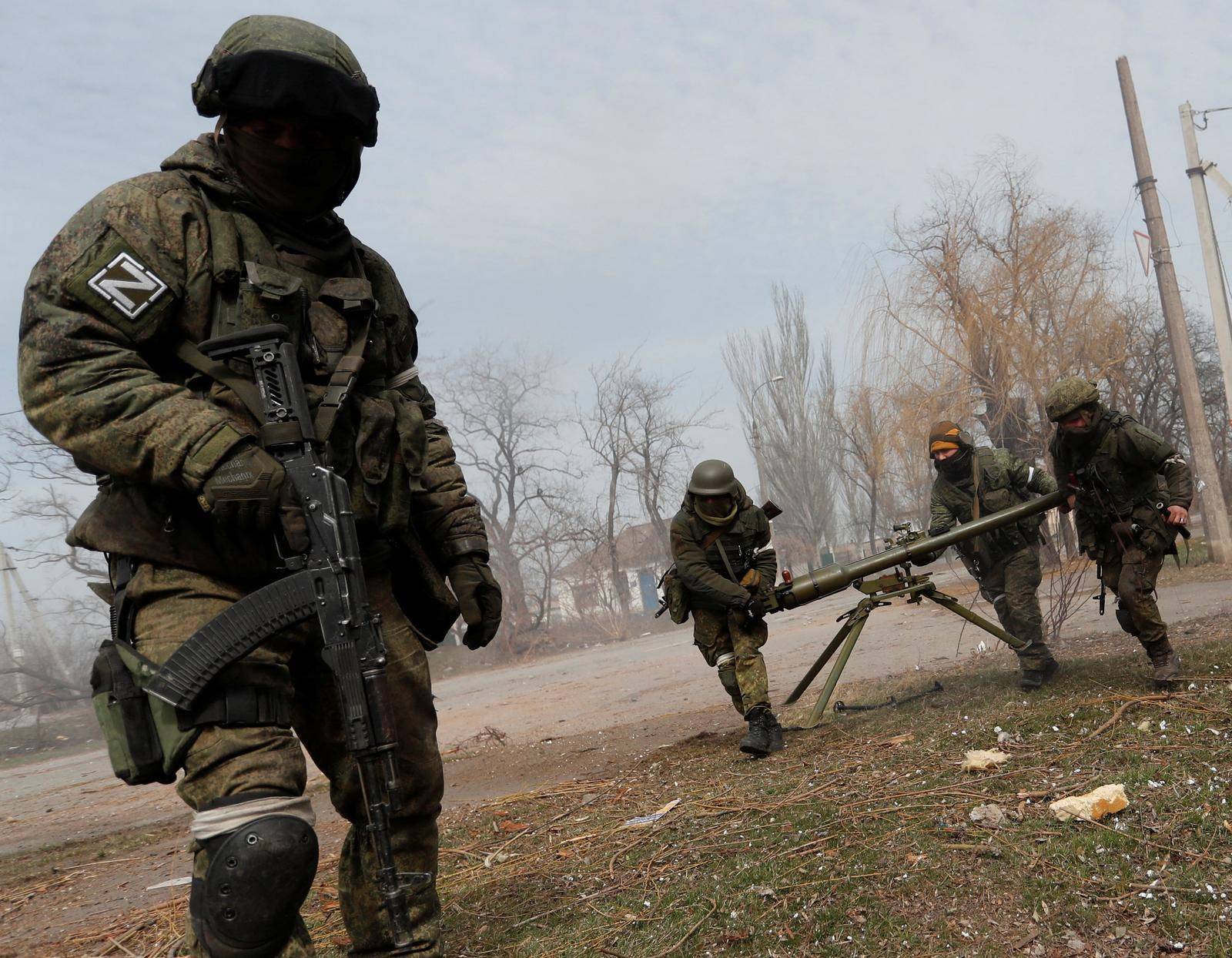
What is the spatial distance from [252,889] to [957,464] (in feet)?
19.9

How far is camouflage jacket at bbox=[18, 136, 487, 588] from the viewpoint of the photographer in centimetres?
201

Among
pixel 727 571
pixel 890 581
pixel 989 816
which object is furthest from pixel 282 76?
pixel 890 581

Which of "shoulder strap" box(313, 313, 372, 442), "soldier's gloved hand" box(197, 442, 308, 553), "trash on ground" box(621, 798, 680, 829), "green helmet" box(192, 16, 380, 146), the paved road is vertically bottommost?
the paved road

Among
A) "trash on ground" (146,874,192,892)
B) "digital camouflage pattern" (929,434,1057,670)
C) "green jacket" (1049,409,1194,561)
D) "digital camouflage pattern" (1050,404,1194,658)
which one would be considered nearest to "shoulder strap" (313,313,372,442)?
"trash on ground" (146,874,192,892)

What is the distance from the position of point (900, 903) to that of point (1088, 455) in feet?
11.6

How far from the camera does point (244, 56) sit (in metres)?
2.23

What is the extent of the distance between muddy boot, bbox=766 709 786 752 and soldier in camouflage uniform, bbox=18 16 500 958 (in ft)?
9.73

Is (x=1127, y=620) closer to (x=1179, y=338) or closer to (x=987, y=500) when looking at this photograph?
(x=987, y=500)

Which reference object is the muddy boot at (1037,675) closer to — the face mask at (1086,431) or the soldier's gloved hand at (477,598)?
the face mask at (1086,431)

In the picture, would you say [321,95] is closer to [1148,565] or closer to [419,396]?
[419,396]

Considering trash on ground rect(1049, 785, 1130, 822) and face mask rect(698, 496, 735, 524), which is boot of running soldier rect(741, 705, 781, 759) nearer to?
face mask rect(698, 496, 735, 524)

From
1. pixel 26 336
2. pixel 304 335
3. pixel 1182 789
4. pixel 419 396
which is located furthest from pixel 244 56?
pixel 1182 789

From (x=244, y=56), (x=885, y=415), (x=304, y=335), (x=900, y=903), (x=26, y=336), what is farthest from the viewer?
(x=885, y=415)

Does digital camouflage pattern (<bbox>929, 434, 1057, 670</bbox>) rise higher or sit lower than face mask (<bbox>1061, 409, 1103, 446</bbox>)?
lower
